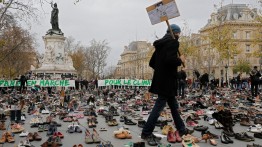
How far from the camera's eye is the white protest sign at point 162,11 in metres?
6.54

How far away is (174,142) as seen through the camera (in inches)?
253

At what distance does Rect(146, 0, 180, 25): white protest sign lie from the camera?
21.5 feet

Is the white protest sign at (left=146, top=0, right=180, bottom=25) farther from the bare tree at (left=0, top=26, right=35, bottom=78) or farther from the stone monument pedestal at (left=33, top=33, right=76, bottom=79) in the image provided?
the stone monument pedestal at (left=33, top=33, right=76, bottom=79)

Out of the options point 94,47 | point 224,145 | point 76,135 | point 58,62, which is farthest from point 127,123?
point 94,47

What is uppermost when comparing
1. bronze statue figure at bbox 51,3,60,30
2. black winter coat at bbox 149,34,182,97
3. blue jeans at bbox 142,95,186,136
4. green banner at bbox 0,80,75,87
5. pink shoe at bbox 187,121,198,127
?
bronze statue figure at bbox 51,3,60,30

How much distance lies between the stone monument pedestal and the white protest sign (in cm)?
3223

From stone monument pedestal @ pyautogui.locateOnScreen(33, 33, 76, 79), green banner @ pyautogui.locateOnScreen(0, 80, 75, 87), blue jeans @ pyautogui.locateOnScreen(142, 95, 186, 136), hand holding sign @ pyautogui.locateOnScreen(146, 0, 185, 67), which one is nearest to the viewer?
blue jeans @ pyautogui.locateOnScreen(142, 95, 186, 136)

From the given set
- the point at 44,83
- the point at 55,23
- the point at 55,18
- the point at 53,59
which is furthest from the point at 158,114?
the point at 55,18

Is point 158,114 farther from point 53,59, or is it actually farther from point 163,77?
point 53,59

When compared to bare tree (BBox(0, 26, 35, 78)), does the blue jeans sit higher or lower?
lower

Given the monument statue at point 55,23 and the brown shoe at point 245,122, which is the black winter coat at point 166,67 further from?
the monument statue at point 55,23

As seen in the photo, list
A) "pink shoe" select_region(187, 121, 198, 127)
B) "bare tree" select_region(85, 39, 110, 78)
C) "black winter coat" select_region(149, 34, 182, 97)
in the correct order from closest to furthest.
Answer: "black winter coat" select_region(149, 34, 182, 97)
"pink shoe" select_region(187, 121, 198, 127)
"bare tree" select_region(85, 39, 110, 78)

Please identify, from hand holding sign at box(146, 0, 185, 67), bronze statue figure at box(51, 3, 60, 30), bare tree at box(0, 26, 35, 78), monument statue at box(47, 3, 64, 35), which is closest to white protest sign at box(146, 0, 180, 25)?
hand holding sign at box(146, 0, 185, 67)

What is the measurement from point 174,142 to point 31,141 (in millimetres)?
3268
